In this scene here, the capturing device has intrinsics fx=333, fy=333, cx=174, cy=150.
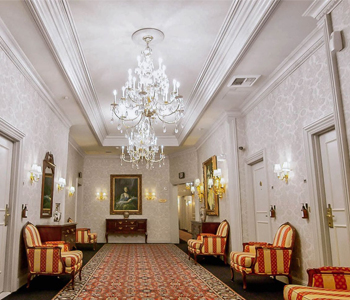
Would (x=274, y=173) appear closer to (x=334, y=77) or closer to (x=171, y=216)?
(x=334, y=77)

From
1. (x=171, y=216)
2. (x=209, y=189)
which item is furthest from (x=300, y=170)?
(x=171, y=216)

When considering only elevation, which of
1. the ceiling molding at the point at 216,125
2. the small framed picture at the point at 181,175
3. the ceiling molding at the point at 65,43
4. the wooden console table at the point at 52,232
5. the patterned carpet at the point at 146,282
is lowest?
the patterned carpet at the point at 146,282

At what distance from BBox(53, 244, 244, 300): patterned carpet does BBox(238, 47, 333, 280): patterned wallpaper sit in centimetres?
141

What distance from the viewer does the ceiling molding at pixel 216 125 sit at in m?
7.53

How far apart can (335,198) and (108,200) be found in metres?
10.0

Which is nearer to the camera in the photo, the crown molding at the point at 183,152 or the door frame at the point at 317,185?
the door frame at the point at 317,185

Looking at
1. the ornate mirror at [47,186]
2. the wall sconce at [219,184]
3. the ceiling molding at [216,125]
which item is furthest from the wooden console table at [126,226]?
the ornate mirror at [47,186]

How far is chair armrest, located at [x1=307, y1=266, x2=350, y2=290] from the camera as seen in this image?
121 inches

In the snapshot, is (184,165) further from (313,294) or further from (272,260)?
(313,294)

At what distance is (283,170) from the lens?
5.33m

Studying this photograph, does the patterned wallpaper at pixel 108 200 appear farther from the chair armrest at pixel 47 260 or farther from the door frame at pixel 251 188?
the chair armrest at pixel 47 260

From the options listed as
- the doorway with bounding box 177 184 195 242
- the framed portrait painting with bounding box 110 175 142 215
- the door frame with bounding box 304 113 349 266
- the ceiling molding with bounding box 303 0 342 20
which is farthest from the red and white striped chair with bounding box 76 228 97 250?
the ceiling molding with bounding box 303 0 342 20

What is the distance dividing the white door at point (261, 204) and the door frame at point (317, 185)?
1.59 meters

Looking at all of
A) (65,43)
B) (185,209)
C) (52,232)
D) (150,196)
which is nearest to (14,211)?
(52,232)
